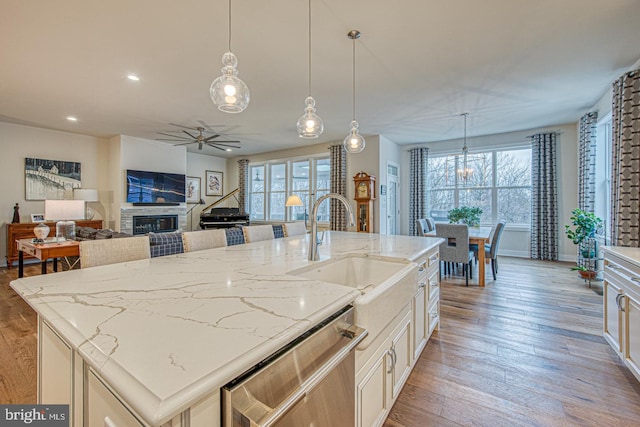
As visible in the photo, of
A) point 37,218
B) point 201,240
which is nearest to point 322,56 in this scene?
point 201,240

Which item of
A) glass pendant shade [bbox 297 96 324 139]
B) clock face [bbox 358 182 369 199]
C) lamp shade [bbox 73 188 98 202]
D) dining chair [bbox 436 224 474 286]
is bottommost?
dining chair [bbox 436 224 474 286]

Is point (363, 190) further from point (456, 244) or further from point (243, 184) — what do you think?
point (243, 184)

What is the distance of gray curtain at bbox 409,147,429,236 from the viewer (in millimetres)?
6754

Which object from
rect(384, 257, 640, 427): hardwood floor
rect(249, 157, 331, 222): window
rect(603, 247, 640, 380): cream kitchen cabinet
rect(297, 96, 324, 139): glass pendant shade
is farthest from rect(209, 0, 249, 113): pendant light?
rect(249, 157, 331, 222): window

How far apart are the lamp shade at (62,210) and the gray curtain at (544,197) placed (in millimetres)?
7879

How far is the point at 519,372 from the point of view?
1990 millimetres

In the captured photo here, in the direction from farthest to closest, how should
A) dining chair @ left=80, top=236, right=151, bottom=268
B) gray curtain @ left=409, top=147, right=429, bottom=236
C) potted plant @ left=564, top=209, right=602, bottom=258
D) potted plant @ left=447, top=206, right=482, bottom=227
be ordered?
gray curtain @ left=409, top=147, right=429, bottom=236, potted plant @ left=447, top=206, right=482, bottom=227, potted plant @ left=564, top=209, right=602, bottom=258, dining chair @ left=80, top=236, right=151, bottom=268

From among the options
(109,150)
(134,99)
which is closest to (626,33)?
(134,99)

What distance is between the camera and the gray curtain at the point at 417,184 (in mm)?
6754

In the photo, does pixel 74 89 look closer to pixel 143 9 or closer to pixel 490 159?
pixel 143 9

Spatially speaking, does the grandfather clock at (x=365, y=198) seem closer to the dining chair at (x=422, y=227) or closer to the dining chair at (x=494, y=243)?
the dining chair at (x=422, y=227)

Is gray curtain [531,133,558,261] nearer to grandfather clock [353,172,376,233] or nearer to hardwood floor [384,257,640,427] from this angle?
hardwood floor [384,257,640,427]

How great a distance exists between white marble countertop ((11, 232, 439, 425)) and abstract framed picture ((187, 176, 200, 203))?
6.92 metres

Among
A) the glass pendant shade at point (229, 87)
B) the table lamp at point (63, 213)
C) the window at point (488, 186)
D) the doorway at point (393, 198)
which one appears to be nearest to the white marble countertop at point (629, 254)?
the glass pendant shade at point (229, 87)
